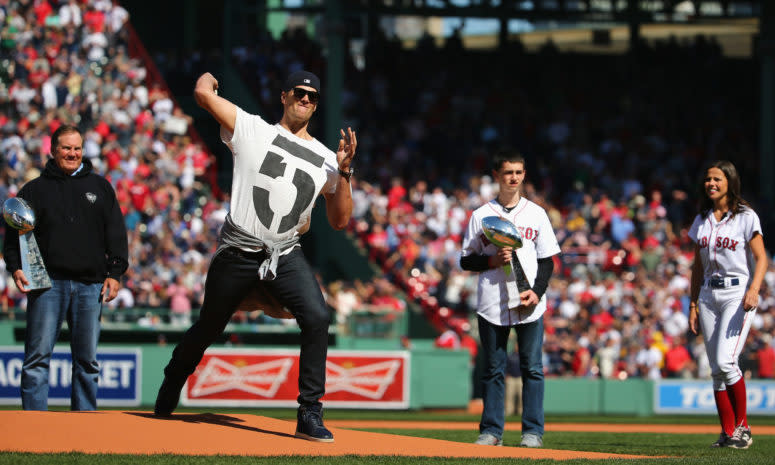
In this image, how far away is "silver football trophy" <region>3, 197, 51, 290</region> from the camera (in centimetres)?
749

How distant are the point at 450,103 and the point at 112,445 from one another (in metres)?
23.0

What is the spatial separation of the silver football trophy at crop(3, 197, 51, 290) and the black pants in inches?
59.5

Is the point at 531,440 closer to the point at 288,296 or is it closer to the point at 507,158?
the point at 507,158

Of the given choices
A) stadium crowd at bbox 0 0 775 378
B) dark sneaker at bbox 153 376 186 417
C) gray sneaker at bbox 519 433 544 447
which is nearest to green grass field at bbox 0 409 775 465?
gray sneaker at bbox 519 433 544 447

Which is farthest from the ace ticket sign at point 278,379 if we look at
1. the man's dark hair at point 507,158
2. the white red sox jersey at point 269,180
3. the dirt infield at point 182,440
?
the white red sox jersey at point 269,180

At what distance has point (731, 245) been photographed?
8461mm

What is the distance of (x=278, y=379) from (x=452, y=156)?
36.2ft

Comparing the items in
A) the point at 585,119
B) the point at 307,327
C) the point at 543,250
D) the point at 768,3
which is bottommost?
the point at 307,327

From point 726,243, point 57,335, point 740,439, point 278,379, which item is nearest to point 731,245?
point 726,243

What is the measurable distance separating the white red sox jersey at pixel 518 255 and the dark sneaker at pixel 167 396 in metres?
2.27

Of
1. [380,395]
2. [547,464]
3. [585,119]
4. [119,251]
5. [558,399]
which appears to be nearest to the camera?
[547,464]

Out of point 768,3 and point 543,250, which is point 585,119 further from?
point 543,250

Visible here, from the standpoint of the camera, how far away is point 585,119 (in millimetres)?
28781

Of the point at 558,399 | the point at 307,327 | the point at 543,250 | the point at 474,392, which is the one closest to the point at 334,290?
the point at 474,392
